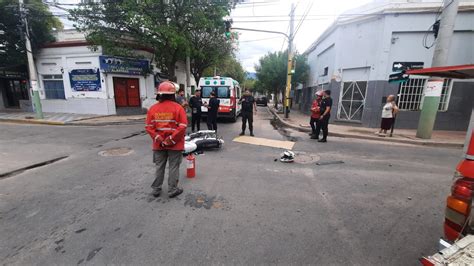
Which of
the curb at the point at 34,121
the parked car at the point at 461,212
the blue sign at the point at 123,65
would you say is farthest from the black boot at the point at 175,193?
the blue sign at the point at 123,65

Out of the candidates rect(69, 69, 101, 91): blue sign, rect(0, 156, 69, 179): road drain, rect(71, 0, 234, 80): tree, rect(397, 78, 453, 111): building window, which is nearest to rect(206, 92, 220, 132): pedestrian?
rect(0, 156, 69, 179): road drain

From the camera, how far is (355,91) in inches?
482

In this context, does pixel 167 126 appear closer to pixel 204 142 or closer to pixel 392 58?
pixel 204 142

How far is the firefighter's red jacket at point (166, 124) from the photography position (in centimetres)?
350

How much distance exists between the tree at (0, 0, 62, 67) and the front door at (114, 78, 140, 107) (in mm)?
5386

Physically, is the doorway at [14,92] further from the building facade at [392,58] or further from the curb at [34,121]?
the building facade at [392,58]

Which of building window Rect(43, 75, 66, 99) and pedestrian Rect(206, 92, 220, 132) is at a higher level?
building window Rect(43, 75, 66, 99)

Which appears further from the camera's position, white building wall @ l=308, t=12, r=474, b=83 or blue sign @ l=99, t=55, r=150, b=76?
blue sign @ l=99, t=55, r=150, b=76

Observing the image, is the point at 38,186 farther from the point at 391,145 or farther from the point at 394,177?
the point at 391,145

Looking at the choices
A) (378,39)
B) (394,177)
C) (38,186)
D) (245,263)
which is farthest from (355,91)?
(38,186)

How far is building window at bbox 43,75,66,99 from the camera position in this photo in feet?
51.2

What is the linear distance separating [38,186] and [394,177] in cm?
732

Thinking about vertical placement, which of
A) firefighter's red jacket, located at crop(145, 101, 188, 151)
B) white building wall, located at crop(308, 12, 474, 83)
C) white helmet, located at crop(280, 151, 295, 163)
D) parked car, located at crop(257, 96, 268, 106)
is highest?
white building wall, located at crop(308, 12, 474, 83)

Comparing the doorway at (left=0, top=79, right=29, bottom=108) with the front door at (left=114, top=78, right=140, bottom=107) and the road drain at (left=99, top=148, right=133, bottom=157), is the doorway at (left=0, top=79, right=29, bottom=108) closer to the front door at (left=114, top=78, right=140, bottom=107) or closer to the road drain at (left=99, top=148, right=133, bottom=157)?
the front door at (left=114, top=78, right=140, bottom=107)
